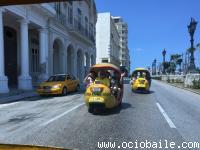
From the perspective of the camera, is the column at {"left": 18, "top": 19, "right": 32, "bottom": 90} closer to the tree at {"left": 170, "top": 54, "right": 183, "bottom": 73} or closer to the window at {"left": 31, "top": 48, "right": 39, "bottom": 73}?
the window at {"left": 31, "top": 48, "right": 39, "bottom": 73}

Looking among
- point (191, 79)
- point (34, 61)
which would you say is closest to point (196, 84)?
point (191, 79)

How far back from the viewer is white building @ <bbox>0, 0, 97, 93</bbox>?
948 inches

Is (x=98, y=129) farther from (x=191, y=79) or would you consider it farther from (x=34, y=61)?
(x=34, y=61)

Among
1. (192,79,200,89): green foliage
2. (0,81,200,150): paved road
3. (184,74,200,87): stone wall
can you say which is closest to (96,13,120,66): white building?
(184,74,200,87): stone wall

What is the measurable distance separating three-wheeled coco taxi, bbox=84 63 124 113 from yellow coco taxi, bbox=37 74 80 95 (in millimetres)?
7403

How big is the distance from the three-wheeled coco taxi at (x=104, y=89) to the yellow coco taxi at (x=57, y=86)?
7.40 m

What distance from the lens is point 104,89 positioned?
1105cm

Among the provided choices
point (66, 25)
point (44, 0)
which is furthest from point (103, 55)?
point (44, 0)

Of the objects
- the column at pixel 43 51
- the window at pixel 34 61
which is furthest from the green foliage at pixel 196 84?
the window at pixel 34 61

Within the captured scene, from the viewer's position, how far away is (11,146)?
1949mm

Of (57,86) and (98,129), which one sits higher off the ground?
(57,86)

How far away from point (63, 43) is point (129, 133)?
2897 cm

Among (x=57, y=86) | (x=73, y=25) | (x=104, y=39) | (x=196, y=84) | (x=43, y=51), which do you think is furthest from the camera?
(x=104, y=39)

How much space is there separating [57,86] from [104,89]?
32.1 ft
